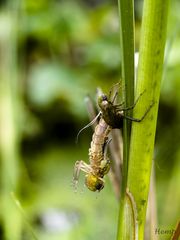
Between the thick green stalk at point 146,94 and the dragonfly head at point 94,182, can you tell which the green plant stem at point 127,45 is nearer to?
the thick green stalk at point 146,94

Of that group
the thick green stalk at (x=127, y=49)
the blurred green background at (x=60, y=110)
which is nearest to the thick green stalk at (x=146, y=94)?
the thick green stalk at (x=127, y=49)

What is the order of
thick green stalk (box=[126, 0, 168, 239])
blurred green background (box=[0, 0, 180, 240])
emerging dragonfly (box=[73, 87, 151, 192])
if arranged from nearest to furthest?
thick green stalk (box=[126, 0, 168, 239]), emerging dragonfly (box=[73, 87, 151, 192]), blurred green background (box=[0, 0, 180, 240])

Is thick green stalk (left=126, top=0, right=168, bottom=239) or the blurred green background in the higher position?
thick green stalk (left=126, top=0, right=168, bottom=239)

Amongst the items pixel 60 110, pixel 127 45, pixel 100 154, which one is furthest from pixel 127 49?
pixel 60 110

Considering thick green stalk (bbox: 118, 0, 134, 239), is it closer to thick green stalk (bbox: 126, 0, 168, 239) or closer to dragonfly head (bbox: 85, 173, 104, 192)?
thick green stalk (bbox: 126, 0, 168, 239)

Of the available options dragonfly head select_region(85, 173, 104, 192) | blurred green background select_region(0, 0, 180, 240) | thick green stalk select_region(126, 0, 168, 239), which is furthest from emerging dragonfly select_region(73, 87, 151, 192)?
blurred green background select_region(0, 0, 180, 240)

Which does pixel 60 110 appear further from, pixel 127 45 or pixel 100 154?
pixel 127 45
